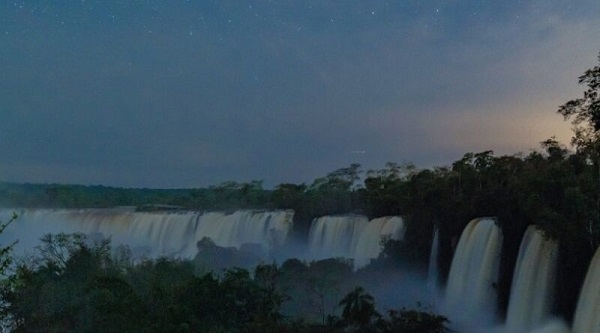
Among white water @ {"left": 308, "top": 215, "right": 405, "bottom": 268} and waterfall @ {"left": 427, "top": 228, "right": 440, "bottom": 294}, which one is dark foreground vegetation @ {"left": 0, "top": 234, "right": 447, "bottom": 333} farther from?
white water @ {"left": 308, "top": 215, "right": 405, "bottom": 268}

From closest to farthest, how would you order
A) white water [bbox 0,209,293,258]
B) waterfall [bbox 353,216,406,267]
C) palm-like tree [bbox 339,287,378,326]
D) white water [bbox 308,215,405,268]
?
palm-like tree [bbox 339,287,378,326] → waterfall [bbox 353,216,406,267] → white water [bbox 308,215,405,268] → white water [bbox 0,209,293,258]

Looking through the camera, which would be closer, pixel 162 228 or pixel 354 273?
pixel 354 273

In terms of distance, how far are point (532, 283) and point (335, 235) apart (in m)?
17.9

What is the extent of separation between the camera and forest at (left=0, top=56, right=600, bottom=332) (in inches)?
Result: 734

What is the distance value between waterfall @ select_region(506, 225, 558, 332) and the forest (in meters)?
0.37

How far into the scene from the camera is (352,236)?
114 feet

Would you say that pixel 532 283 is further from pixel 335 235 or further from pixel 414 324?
pixel 335 235

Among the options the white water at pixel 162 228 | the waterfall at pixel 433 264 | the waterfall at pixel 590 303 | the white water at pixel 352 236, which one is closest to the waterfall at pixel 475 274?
the waterfall at pixel 433 264

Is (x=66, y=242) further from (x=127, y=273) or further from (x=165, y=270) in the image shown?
(x=165, y=270)

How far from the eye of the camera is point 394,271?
30.0 metres

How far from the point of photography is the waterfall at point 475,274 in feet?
73.5

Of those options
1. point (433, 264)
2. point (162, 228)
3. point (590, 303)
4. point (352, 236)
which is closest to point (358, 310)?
point (433, 264)

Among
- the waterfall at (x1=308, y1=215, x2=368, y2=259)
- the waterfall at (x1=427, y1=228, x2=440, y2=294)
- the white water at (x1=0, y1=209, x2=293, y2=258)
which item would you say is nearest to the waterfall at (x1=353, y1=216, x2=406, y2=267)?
the waterfall at (x1=308, y1=215, x2=368, y2=259)

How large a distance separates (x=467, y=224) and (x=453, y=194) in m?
2.43
